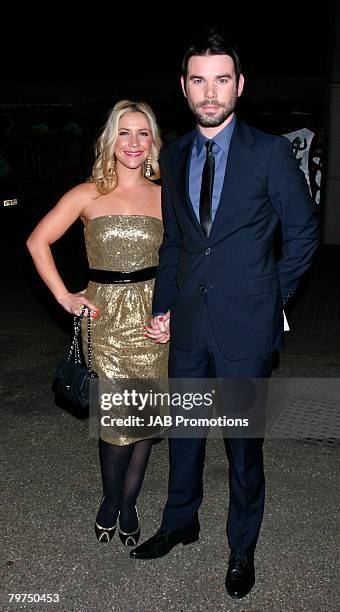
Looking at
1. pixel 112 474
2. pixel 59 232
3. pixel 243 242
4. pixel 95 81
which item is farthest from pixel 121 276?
pixel 95 81

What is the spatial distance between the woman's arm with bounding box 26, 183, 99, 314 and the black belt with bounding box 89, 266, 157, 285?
131mm

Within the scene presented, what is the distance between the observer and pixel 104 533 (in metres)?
3.62

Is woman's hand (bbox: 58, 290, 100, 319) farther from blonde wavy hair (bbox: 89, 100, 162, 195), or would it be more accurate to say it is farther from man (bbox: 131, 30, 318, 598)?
blonde wavy hair (bbox: 89, 100, 162, 195)

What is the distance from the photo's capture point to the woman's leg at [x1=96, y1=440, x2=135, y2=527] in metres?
3.53

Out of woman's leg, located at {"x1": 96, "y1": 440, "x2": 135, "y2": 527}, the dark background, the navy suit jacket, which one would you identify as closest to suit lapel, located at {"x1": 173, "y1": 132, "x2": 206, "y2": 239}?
the navy suit jacket

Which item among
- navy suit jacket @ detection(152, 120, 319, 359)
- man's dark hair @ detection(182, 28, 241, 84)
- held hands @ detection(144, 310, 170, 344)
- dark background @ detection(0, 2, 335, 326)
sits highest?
man's dark hair @ detection(182, 28, 241, 84)

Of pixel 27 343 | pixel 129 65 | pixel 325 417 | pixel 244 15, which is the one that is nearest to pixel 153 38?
pixel 129 65

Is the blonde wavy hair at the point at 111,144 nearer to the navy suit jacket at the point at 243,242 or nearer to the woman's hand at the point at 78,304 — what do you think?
the navy suit jacket at the point at 243,242

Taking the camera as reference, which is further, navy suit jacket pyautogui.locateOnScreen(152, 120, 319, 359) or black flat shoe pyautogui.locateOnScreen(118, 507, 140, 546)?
black flat shoe pyautogui.locateOnScreen(118, 507, 140, 546)

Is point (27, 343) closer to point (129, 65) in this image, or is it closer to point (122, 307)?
point (122, 307)

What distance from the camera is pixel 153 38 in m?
30.5

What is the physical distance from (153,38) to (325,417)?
28040 mm

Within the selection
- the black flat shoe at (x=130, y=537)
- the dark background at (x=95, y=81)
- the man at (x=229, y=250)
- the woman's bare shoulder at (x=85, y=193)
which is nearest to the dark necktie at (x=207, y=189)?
the man at (x=229, y=250)

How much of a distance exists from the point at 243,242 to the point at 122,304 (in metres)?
0.77
